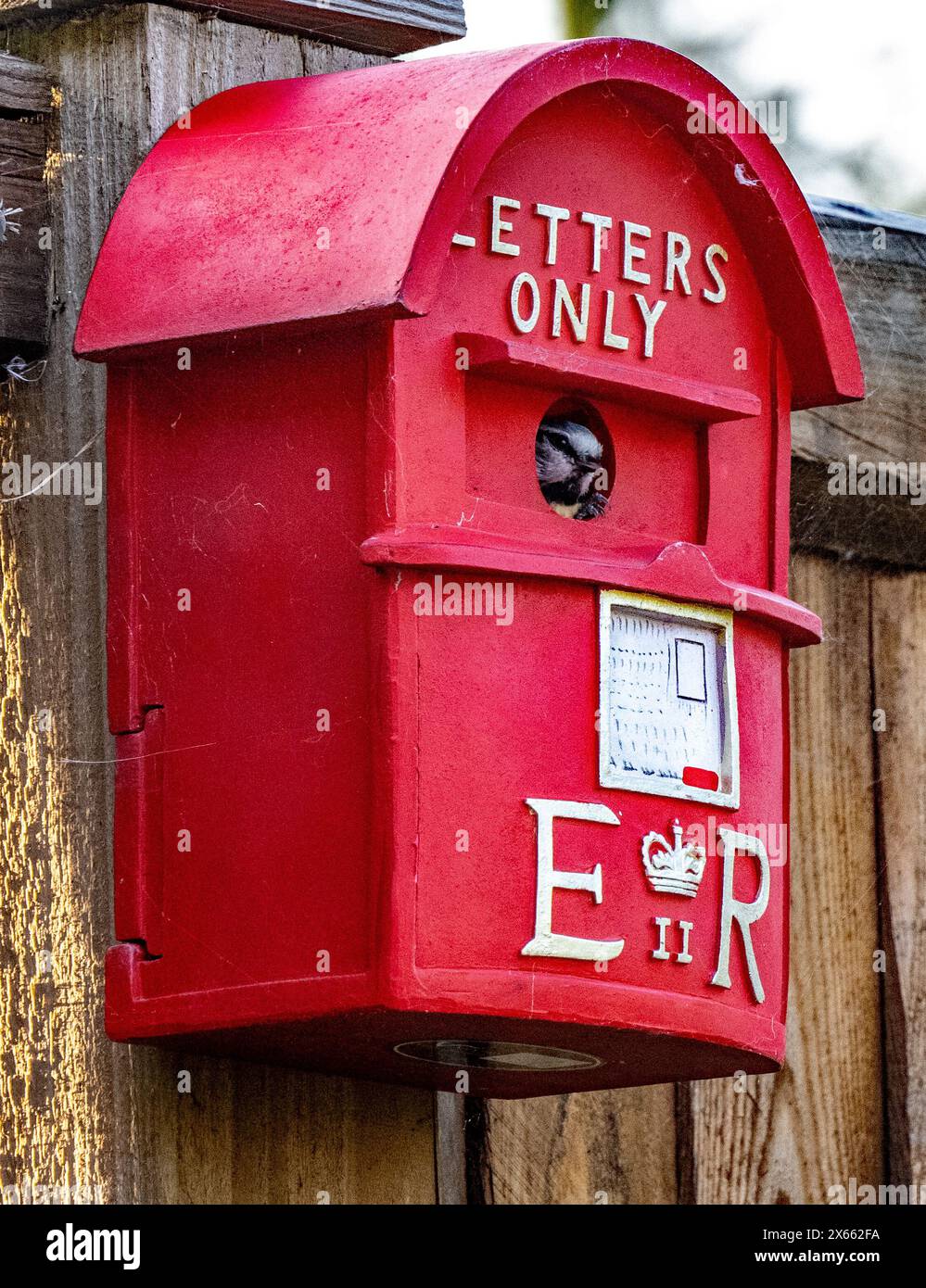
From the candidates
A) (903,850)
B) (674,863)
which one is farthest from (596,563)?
→ (903,850)

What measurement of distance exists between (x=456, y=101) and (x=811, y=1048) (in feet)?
3.81


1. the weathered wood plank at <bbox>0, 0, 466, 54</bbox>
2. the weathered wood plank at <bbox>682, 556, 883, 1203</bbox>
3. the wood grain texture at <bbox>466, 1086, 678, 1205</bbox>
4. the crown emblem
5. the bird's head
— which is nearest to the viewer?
the crown emblem

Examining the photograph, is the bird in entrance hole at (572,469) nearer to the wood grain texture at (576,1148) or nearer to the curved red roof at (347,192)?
the curved red roof at (347,192)

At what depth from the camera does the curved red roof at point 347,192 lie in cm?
199

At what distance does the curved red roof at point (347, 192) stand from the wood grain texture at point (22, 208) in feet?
0.40

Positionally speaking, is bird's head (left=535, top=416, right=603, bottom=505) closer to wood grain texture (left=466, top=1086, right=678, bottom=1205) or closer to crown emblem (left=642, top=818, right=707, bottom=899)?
crown emblem (left=642, top=818, right=707, bottom=899)

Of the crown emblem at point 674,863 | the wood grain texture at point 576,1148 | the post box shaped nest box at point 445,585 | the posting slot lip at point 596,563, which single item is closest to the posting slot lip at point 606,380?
the post box shaped nest box at point 445,585

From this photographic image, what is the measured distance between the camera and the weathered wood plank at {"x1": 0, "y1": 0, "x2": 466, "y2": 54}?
7.68 ft

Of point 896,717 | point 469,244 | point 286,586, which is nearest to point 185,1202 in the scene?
point 286,586

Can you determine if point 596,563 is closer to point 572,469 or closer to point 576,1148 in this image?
point 572,469

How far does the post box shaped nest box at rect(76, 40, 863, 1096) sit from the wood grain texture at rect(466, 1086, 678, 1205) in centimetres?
24

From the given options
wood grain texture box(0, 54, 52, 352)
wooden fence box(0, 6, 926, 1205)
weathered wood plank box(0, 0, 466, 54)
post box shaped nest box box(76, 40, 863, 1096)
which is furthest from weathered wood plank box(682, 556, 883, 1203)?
wood grain texture box(0, 54, 52, 352)

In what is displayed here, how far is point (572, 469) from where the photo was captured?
7.23 ft
